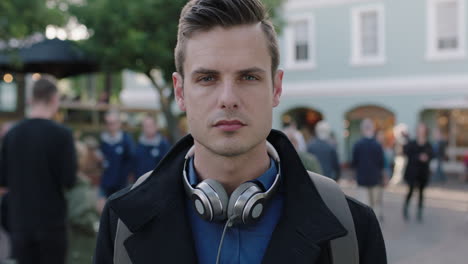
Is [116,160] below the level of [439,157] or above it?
above

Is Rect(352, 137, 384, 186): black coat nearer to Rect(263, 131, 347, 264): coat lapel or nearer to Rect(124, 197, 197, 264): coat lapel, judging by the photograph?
Rect(263, 131, 347, 264): coat lapel

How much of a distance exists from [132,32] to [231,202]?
1238 centimetres

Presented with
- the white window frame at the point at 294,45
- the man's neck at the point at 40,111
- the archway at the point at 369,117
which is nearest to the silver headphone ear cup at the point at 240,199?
the man's neck at the point at 40,111

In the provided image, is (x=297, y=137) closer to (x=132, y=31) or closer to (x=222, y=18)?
(x=132, y=31)

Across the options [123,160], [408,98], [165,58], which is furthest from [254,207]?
[408,98]

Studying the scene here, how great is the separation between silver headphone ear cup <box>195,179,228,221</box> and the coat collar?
5.2 inches

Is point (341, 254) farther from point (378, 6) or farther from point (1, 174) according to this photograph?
point (378, 6)

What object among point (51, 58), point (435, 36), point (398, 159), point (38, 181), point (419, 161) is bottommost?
point (398, 159)

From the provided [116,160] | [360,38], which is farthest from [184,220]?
[360,38]

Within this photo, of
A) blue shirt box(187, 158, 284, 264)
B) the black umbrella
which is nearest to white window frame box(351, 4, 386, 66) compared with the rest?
the black umbrella

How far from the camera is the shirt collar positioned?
178 cm

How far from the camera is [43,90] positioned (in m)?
4.05

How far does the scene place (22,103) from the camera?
10164mm

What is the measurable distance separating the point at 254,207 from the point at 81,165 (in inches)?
363
